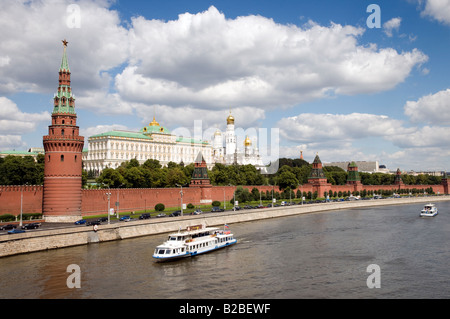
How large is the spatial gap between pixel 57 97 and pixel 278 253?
3105cm

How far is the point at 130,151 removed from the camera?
420ft

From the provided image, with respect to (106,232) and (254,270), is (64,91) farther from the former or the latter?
(254,270)

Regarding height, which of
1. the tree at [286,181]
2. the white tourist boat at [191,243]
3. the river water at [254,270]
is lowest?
the river water at [254,270]

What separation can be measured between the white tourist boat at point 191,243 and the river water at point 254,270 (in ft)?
2.16

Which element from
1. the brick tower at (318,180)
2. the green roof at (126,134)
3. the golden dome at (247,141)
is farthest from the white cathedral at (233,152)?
the brick tower at (318,180)

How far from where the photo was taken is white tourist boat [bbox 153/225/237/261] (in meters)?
32.8

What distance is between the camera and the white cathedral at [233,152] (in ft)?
542

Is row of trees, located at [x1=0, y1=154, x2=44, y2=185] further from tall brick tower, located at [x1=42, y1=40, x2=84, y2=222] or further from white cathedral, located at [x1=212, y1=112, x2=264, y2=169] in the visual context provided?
white cathedral, located at [x1=212, y1=112, x2=264, y2=169]

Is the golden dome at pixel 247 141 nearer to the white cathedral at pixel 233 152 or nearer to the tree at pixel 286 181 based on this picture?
the white cathedral at pixel 233 152

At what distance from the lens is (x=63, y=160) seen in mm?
49062

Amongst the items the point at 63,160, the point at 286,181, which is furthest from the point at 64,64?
the point at 286,181

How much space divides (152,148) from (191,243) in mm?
101920
